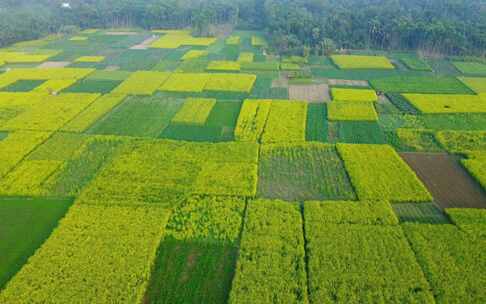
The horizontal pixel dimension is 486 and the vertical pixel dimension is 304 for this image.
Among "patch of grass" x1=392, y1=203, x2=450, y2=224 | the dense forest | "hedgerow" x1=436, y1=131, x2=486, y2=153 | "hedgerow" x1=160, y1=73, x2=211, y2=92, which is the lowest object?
"patch of grass" x1=392, y1=203, x2=450, y2=224

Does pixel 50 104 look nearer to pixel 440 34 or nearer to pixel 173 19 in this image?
pixel 173 19

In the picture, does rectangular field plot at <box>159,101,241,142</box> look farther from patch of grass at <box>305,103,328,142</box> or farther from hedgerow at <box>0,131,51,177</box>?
hedgerow at <box>0,131,51,177</box>

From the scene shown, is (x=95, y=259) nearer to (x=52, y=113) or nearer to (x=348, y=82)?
(x=52, y=113)

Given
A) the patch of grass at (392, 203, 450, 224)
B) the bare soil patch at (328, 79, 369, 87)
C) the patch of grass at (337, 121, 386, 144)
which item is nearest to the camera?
the patch of grass at (392, 203, 450, 224)

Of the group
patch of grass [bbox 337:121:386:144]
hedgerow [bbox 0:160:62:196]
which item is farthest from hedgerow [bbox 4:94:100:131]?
patch of grass [bbox 337:121:386:144]

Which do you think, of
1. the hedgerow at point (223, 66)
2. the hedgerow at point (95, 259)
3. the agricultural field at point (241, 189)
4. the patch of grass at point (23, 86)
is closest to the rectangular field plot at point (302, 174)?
the agricultural field at point (241, 189)

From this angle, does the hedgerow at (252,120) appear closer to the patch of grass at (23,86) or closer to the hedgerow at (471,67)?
the patch of grass at (23,86)

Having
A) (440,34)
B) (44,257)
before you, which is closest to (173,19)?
(440,34)
